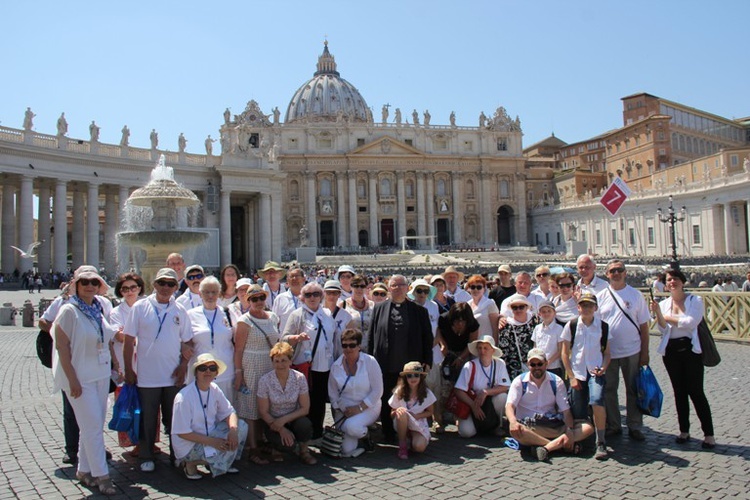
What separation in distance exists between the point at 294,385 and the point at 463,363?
7.11 feet

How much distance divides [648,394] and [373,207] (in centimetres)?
6743

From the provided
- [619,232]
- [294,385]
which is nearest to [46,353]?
[294,385]

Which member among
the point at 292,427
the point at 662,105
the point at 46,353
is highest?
the point at 662,105

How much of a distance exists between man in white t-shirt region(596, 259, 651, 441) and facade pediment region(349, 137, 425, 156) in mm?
Result: 66547

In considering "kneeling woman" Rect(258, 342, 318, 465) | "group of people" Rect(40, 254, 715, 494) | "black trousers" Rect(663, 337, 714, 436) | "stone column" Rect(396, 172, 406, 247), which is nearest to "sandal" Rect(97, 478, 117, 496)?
"group of people" Rect(40, 254, 715, 494)

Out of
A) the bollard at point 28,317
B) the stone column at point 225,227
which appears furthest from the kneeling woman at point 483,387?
the stone column at point 225,227

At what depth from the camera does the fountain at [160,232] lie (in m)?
16.5

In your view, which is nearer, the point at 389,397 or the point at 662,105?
the point at 389,397

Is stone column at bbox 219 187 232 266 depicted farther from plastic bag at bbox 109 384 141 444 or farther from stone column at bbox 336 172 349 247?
stone column at bbox 336 172 349 247

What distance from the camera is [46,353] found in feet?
21.0

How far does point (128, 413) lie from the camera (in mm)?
5840

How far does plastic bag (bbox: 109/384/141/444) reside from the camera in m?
5.77

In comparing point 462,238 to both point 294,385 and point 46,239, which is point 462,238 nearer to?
point 46,239

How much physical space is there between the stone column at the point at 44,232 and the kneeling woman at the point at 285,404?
3153 cm
